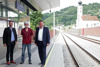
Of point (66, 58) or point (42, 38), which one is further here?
point (66, 58)

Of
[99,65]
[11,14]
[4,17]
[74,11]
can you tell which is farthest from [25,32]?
[74,11]

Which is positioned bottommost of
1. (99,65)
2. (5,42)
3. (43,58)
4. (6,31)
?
(99,65)

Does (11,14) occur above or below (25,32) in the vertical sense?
above

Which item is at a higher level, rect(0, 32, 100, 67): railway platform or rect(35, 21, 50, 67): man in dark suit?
rect(35, 21, 50, 67): man in dark suit

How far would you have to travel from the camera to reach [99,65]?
8102 mm

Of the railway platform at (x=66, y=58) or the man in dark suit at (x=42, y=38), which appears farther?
the railway platform at (x=66, y=58)

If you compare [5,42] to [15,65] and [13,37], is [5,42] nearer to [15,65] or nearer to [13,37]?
[13,37]

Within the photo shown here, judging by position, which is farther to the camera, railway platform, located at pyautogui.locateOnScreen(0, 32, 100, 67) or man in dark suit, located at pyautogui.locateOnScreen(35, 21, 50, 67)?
railway platform, located at pyautogui.locateOnScreen(0, 32, 100, 67)

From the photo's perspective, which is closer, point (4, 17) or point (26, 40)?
point (26, 40)

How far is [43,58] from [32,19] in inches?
1237

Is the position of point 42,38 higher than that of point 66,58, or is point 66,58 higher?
point 42,38

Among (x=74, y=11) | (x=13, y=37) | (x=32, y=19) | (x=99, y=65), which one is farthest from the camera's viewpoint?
(x=74, y=11)

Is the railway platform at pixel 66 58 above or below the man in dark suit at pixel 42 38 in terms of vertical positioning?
below

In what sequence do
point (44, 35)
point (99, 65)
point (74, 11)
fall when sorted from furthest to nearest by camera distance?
1. point (74, 11)
2. point (99, 65)
3. point (44, 35)
